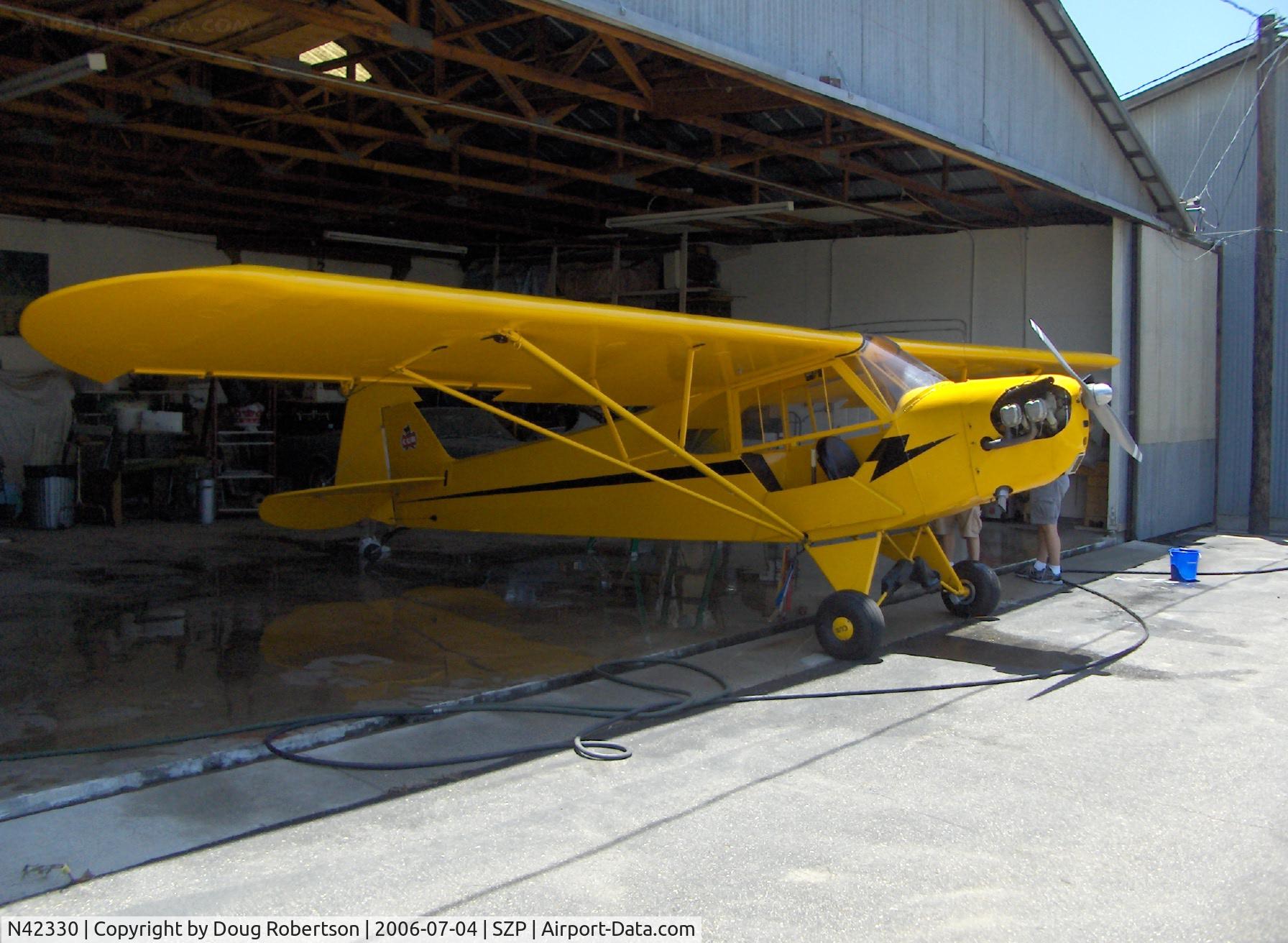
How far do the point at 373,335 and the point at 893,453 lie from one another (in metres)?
3.45

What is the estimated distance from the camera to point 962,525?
29.1 ft

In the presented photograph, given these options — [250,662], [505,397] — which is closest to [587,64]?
[505,397]

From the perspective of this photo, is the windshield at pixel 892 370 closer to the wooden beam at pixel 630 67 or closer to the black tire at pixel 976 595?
the black tire at pixel 976 595

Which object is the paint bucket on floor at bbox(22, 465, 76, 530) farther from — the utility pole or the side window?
the utility pole

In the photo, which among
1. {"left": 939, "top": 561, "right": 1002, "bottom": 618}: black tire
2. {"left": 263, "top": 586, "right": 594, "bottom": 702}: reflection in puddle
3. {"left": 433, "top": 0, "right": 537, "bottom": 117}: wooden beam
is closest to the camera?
{"left": 263, "top": 586, "right": 594, "bottom": 702}: reflection in puddle

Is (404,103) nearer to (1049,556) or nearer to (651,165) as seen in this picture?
(651,165)

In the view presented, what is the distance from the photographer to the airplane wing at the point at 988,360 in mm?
10047

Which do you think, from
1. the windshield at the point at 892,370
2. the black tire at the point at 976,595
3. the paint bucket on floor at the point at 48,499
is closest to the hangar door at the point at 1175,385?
the black tire at the point at 976,595

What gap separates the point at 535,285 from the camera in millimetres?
18203

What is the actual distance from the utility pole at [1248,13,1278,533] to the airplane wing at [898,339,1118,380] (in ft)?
10.9

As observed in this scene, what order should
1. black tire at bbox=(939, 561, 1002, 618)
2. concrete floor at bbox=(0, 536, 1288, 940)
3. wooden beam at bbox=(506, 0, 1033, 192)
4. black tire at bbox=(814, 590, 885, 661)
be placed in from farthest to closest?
black tire at bbox=(939, 561, 1002, 618)
black tire at bbox=(814, 590, 885, 661)
wooden beam at bbox=(506, 0, 1033, 192)
concrete floor at bbox=(0, 536, 1288, 940)

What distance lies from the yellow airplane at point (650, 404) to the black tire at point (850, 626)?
1cm

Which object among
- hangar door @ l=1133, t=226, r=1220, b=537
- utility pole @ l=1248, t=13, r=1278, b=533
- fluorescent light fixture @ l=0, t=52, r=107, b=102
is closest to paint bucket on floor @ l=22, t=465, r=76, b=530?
fluorescent light fixture @ l=0, t=52, r=107, b=102

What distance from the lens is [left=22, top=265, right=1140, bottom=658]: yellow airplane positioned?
493cm
